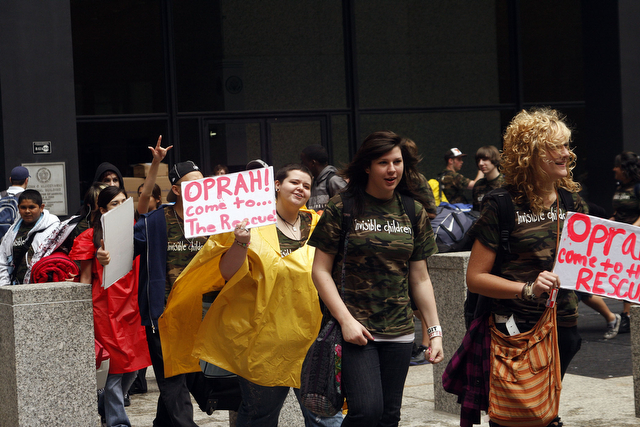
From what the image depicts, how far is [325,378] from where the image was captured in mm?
3871

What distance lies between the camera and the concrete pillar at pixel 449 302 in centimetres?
580

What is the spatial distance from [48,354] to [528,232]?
3045mm

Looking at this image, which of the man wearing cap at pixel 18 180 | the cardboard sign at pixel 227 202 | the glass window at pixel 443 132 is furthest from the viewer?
the glass window at pixel 443 132

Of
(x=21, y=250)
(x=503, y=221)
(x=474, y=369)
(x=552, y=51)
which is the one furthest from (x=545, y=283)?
(x=552, y=51)

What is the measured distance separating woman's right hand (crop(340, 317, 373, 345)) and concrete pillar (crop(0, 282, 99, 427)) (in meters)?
2.17

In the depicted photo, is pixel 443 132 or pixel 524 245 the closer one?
pixel 524 245

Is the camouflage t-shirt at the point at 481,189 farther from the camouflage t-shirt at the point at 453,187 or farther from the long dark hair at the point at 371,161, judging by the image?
the long dark hair at the point at 371,161

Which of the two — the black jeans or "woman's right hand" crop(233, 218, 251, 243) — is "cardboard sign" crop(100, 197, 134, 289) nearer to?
the black jeans

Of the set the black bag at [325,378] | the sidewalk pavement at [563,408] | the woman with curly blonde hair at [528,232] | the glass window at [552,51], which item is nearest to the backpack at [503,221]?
the woman with curly blonde hair at [528,232]

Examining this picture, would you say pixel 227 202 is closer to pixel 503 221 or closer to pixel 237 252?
pixel 237 252

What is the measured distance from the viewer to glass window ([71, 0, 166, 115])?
1223cm

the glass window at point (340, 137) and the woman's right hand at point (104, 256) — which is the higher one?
the glass window at point (340, 137)

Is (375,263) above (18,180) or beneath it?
beneath

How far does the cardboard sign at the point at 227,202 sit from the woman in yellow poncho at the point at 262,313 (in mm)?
Result: 114
